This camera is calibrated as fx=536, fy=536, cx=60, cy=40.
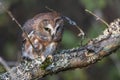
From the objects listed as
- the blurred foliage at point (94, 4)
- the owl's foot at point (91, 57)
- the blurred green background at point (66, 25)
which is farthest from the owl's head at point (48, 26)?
the blurred green background at point (66, 25)

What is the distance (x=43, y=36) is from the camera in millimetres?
3547

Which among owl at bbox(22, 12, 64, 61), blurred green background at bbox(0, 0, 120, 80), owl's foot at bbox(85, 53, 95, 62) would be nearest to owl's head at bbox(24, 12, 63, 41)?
owl at bbox(22, 12, 64, 61)

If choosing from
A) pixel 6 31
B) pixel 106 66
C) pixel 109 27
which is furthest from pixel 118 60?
pixel 109 27

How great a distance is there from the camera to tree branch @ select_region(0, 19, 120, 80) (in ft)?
11.2

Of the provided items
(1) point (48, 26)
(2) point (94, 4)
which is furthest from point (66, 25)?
(1) point (48, 26)

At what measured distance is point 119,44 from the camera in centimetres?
343

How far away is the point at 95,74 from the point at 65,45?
1.42 metres

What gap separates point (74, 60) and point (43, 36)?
27 cm

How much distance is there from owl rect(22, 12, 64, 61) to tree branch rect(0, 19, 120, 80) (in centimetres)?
9

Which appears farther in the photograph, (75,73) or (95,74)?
(95,74)

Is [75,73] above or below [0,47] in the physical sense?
below

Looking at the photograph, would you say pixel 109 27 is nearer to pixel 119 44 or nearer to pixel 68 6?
pixel 119 44

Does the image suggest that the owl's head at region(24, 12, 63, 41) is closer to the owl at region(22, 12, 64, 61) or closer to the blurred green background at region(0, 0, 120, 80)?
the owl at region(22, 12, 64, 61)

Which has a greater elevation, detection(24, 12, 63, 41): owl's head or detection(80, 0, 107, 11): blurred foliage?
detection(80, 0, 107, 11): blurred foliage
